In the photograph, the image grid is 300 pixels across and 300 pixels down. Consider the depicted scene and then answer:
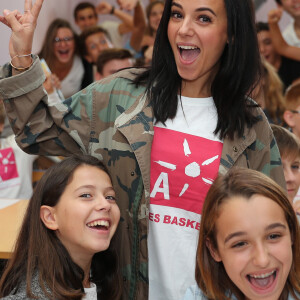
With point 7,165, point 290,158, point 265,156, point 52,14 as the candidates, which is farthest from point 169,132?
point 52,14

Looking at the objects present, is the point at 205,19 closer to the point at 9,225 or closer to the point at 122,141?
the point at 122,141

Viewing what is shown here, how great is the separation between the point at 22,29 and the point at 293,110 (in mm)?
2551

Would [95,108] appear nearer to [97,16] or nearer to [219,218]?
[219,218]

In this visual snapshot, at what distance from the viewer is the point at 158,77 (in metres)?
2.21

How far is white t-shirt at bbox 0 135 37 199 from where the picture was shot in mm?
3764

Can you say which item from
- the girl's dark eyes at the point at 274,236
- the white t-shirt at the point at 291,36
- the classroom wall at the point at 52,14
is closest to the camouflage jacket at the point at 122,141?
the girl's dark eyes at the point at 274,236

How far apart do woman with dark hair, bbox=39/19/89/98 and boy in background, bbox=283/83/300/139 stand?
2.01 metres

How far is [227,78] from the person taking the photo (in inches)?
85.7

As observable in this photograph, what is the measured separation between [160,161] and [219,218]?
396 mm

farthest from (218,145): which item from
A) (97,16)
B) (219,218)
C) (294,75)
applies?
(97,16)

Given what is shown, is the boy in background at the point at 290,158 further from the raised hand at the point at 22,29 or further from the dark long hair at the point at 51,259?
the raised hand at the point at 22,29

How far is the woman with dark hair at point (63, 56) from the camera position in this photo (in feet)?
17.5

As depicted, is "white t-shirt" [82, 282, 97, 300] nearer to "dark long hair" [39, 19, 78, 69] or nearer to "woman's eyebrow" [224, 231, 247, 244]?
"woman's eyebrow" [224, 231, 247, 244]

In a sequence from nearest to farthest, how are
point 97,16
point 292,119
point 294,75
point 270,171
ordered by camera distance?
point 270,171 → point 292,119 → point 294,75 → point 97,16
